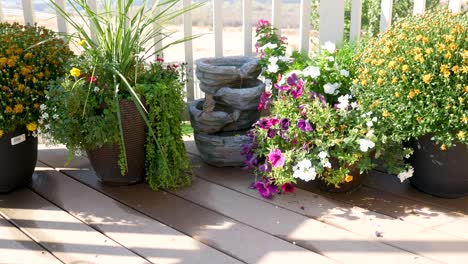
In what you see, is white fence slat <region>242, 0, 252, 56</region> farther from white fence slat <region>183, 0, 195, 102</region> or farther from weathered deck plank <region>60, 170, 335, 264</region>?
weathered deck plank <region>60, 170, 335, 264</region>

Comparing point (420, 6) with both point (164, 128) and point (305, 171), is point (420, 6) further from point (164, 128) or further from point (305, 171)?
point (164, 128)

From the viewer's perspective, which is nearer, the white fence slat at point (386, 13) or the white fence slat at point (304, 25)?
the white fence slat at point (386, 13)

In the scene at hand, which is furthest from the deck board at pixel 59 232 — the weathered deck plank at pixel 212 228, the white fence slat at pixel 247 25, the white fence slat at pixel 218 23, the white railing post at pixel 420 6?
the white railing post at pixel 420 6

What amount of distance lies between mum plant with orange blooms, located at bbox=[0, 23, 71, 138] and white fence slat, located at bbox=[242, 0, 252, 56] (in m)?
1.07

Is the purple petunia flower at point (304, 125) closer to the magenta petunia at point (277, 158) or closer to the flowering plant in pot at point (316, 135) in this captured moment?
the flowering plant in pot at point (316, 135)

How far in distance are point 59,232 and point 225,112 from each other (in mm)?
1027

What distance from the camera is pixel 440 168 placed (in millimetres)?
→ 2258

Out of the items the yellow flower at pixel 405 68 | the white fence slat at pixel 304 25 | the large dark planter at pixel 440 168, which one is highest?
the white fence slat at pixel 304 25

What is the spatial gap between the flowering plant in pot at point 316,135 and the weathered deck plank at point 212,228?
32 cm

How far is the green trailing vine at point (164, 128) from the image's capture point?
7.72 ft

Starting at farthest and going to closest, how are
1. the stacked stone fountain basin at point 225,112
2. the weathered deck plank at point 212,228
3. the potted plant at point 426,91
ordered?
the stacked stone fountain basin at point 225,112, the potted plant at point 426,91, the weathered deck plank at point 212,228

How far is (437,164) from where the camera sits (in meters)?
2.26

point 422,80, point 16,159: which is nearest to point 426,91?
point 422,80

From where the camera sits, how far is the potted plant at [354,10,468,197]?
2.01m
